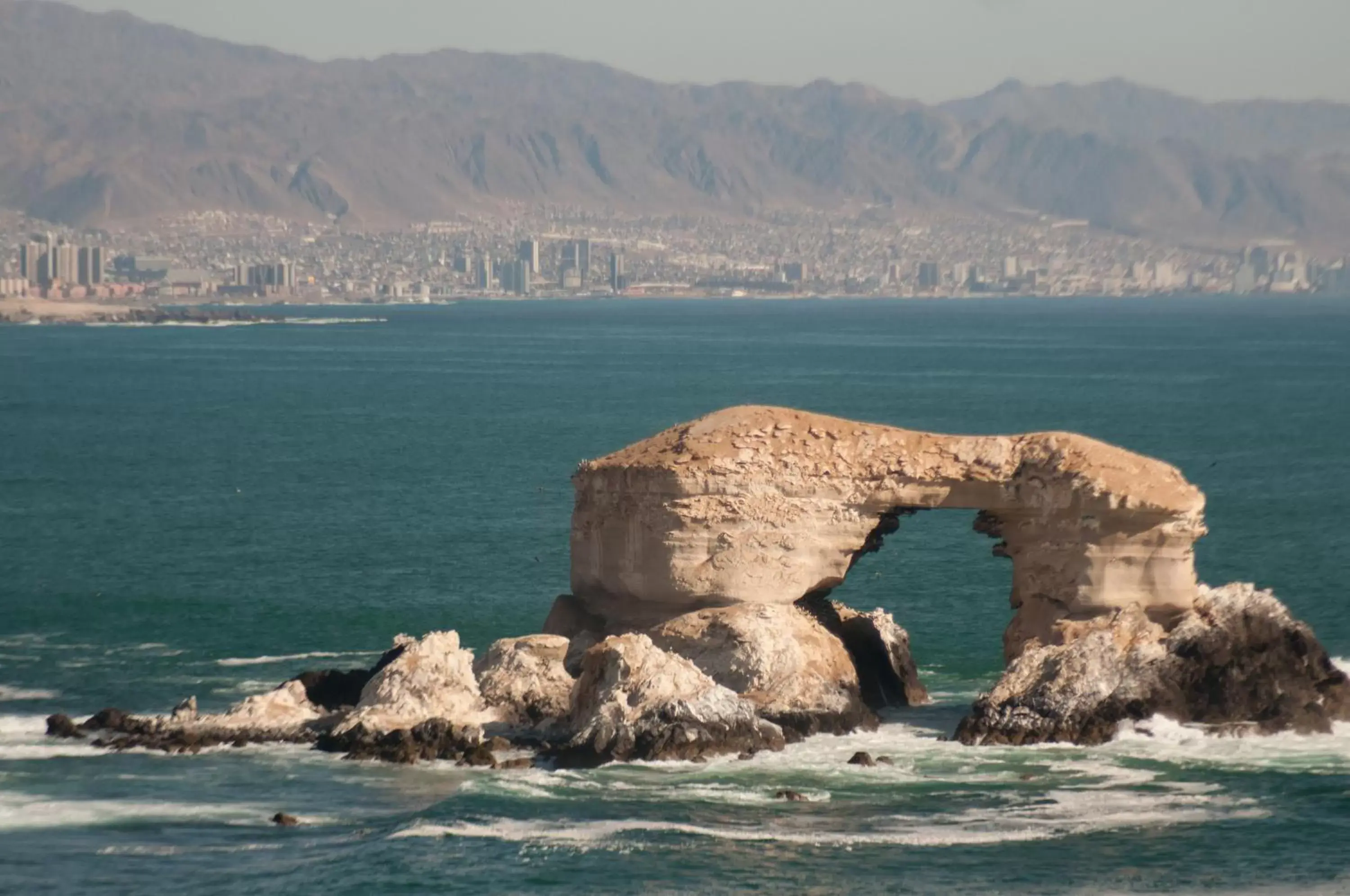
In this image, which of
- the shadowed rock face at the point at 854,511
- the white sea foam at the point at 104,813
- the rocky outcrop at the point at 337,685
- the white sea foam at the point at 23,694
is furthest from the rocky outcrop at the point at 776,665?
the white sea foam at the point at 23,694

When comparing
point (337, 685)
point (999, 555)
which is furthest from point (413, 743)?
point (999, 555)

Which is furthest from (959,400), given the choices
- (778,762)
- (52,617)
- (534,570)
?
(778,762)

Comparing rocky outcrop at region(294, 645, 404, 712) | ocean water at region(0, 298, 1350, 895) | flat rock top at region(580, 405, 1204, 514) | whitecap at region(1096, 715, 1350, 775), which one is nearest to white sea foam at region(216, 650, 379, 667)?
ocean water at region(0, 298, 1350, 895)

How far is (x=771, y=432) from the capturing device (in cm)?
3434

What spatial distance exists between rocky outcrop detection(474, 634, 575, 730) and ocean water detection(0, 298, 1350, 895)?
2.39m

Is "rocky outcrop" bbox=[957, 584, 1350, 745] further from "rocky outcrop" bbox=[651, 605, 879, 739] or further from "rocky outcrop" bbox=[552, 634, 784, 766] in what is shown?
"rocky outcrop" bbox=[552, 634, 784, 766]

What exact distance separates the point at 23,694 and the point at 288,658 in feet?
16.6

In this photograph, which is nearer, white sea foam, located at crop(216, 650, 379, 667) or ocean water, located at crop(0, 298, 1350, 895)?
ocean water, located at crop(0, 298, 1350, 895)

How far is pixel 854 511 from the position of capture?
34469 millimetres

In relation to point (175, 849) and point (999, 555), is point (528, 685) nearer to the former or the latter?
point (175, 849)

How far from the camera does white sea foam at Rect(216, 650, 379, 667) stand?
39094 millimetres

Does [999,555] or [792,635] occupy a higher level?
[999,555]

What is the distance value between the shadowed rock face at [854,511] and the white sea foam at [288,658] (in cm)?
692

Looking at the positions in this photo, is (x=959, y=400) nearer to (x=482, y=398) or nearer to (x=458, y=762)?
(x=482, y=398)
